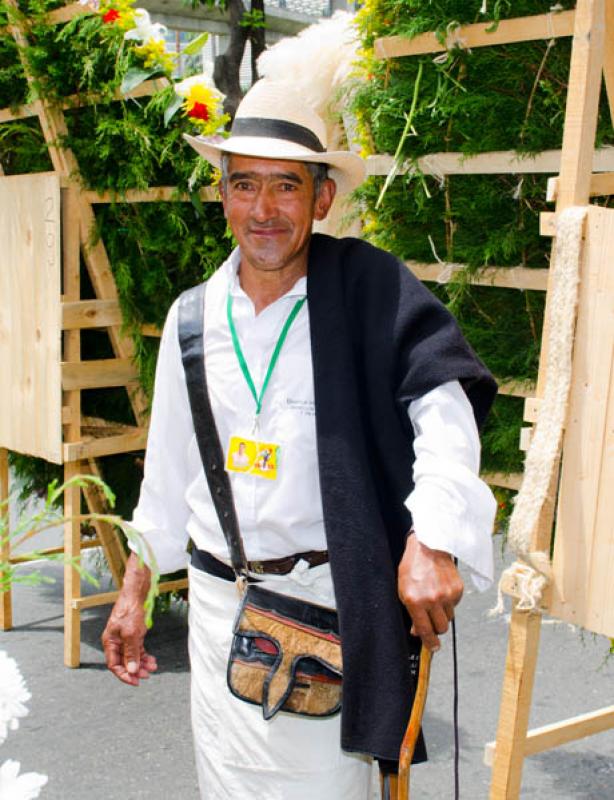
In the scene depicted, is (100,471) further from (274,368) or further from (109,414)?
(274,368)

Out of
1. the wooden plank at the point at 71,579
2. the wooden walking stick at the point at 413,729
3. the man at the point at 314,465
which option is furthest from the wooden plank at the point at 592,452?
the wooden plank at the point at 71,579

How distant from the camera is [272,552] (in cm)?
223

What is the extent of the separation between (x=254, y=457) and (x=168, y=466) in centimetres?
36

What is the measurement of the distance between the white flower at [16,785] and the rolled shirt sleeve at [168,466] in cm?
143

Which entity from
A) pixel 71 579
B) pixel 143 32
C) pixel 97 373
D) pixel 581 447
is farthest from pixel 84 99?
pixel 581 447

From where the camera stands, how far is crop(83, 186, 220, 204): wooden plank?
12.9 ft

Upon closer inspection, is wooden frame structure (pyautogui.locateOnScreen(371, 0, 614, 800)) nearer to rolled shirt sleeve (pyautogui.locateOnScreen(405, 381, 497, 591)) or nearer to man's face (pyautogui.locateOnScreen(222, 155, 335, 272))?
rolled shirt sleeve (pyautogui.locateOnScreen(405, 381, 497, 591))

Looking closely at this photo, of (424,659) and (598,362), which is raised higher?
Answer: (598,362)

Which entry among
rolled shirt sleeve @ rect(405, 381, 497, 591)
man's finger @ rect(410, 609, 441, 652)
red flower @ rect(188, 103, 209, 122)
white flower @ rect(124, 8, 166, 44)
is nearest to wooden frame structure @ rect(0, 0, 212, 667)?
white flower @ rect(124, 8, 166, 44)

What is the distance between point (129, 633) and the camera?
2373 mm

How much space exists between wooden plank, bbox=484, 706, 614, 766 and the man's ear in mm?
1220

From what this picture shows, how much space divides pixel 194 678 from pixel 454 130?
1624mm

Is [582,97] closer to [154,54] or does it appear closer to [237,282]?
[237,282]

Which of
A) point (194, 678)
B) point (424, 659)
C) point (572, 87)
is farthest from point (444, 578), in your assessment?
point (572, 87)
